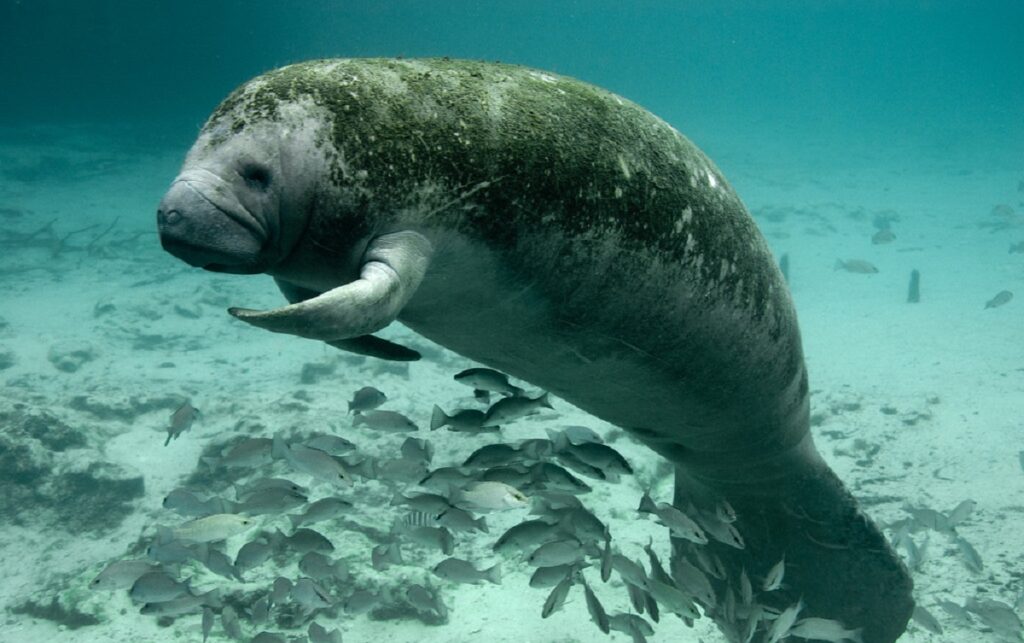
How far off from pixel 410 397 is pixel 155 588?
7537mm

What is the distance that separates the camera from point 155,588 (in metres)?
4.74

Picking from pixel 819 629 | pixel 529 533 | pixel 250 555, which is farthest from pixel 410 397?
pixel 819 629

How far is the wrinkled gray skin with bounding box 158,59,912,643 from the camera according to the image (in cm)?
201

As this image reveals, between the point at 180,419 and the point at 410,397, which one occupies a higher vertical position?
the point at 180,419

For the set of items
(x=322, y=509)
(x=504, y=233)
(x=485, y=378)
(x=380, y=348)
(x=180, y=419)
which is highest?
(x=504, y=233)

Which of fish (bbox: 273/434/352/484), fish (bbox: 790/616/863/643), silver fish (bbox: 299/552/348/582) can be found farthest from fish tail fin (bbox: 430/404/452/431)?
fish (bbox: 790/616/863/643)

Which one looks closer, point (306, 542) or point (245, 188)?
point (245, 188)

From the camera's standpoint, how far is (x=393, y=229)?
2133 mm

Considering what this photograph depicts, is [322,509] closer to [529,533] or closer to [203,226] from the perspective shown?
[529,533]

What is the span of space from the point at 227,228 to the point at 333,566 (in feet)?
13.0

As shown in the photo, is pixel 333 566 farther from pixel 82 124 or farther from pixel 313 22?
pixel 313 22

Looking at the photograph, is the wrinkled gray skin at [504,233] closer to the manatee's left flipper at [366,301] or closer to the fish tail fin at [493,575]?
the manatee's left flipper at [366,301]


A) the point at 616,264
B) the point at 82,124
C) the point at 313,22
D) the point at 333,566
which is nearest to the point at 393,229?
the point at 616,264

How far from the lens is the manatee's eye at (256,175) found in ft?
6.54
